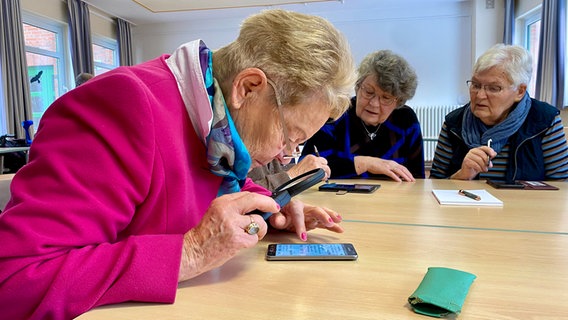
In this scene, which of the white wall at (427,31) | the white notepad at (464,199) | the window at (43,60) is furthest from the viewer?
the white wall at (427,31)

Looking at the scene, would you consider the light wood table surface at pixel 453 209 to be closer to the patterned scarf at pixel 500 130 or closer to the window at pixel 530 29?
the patterned scarf at pixel 500 130

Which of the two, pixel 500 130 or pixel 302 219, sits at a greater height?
pixel 500 130

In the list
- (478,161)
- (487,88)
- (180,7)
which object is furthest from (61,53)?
(478,161)

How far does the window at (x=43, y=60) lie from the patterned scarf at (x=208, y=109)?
18.5ft

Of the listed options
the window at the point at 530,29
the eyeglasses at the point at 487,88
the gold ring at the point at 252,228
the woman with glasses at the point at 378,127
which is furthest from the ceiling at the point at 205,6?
the gold ring at the point at 252,228

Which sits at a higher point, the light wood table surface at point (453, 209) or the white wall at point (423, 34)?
the white wall at point (423, 34)

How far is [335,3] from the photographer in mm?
6402

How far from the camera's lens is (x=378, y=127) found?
2279 millimetres

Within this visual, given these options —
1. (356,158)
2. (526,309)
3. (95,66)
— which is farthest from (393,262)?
(95,66)

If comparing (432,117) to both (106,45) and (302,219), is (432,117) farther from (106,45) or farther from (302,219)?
(302,219)

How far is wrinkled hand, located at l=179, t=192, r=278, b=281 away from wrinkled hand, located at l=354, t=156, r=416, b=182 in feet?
4.30

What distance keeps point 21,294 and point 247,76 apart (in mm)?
512

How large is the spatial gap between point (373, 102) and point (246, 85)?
149cm

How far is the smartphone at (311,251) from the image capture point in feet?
2.65
